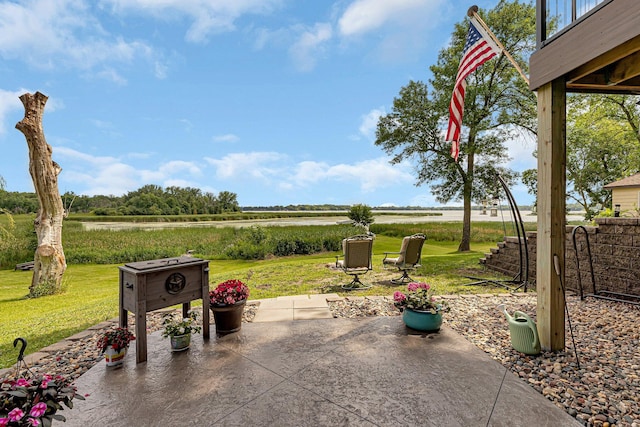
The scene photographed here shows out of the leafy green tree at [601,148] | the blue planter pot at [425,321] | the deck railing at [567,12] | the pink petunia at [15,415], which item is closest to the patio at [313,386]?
the blue planter pot at [425,321]

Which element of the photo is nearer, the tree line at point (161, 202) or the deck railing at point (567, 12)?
the deck railing at point (567, 12)

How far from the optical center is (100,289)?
781 centimetres

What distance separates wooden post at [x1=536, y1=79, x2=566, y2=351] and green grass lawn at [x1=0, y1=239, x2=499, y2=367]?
9.32 feet

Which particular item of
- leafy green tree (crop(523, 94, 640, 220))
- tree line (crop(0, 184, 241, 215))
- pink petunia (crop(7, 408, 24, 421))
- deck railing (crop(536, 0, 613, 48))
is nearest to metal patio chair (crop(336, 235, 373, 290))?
deck railing (crop(536, 0, 613, 48))

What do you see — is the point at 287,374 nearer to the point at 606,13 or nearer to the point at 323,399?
the point at 323,399

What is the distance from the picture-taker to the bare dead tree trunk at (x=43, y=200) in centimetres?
709

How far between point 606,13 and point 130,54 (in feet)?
31.8

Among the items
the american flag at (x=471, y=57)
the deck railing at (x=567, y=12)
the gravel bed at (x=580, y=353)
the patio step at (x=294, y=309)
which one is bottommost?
the patio step at (x=294, y=309)

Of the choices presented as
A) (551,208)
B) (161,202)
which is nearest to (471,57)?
(551,208)

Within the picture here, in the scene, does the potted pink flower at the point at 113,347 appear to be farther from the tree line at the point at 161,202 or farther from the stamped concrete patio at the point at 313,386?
the tree line at the point at 161,202

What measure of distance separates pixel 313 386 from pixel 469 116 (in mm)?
12797

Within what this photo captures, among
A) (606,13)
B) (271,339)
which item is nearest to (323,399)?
(271,339)

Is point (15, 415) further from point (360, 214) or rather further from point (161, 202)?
point (161, 202)

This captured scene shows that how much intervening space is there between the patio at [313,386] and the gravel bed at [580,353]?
209mm
